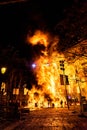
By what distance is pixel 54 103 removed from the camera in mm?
40281

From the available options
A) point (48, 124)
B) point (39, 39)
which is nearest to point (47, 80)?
point (39, 39)

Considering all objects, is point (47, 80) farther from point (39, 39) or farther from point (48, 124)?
point (48, 124)

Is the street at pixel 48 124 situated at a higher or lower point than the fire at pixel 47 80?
lower

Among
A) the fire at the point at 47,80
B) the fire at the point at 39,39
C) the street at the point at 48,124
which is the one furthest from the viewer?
the fire at the point at 39,39

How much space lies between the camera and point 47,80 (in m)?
45.2

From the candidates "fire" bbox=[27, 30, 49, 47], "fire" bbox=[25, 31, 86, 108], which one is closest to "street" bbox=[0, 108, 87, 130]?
"fire" bbox=[25, 31, 86, 108]

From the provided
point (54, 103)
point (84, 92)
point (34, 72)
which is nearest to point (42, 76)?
point (34, 72)

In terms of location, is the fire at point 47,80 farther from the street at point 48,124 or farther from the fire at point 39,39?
the street at point 48,124

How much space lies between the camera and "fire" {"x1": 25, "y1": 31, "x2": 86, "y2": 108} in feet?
133

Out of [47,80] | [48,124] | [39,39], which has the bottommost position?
[48,124]

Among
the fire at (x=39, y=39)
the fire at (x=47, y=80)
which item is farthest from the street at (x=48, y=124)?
the fire at (x=39, y=39)

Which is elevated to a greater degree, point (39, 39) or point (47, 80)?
point (39, 39)

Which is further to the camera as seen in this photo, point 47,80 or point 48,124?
point 47,80

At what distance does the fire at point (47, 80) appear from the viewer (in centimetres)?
4067
